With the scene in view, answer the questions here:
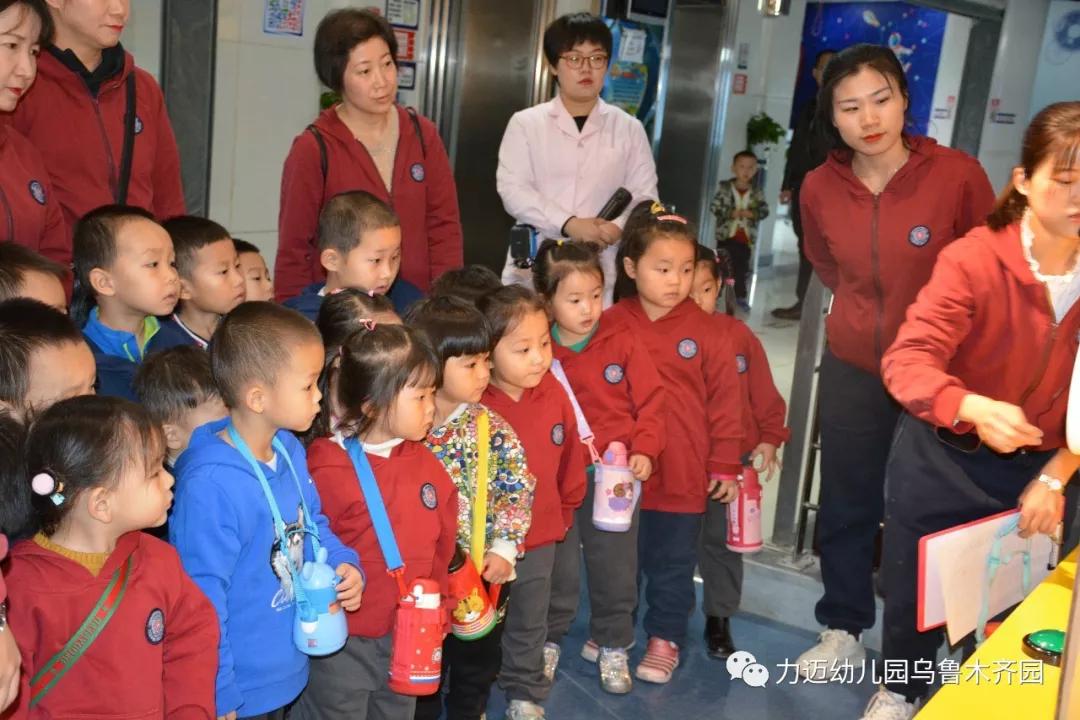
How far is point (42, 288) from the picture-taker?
2184mm

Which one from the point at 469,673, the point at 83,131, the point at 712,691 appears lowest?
the point at 712,691

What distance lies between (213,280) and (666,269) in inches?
48.5

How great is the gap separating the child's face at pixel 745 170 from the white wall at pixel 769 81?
0.18 m

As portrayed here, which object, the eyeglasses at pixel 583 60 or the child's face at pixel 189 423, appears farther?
the eyeglasses at pixel 583 60

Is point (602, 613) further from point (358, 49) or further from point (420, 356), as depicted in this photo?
point (358, 49)

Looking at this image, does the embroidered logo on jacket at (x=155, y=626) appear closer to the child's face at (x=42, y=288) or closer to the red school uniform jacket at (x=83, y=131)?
the child's face at (x=42, y=288)

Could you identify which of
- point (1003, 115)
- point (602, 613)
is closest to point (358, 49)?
point (602, 613)

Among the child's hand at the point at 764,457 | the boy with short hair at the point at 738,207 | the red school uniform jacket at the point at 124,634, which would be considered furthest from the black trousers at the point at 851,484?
the boy with short hair at the point at 738,207

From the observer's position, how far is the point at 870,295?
288cm

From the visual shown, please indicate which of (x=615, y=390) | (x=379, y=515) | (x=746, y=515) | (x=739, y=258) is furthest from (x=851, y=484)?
(x=739, y=258)

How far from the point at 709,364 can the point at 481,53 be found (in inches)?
120

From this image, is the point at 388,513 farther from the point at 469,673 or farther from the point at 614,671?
the point at 614,671

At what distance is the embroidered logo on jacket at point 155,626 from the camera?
1737mm

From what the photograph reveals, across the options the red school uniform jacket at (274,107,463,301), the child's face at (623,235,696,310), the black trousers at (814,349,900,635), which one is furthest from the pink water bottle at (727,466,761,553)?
the red school uniform jacket at (274,107,463,301)
